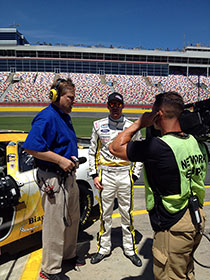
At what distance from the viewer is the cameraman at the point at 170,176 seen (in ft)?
5.43

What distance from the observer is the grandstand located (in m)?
46.7

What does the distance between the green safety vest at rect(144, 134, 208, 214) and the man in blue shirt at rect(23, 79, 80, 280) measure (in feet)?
3.13

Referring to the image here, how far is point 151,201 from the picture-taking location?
1833mm

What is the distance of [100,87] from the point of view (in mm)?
47312

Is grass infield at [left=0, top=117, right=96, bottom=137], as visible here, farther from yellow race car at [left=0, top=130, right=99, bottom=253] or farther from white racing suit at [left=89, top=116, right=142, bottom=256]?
white racing suit at [left=89, top=116, right=142, bottom=256]

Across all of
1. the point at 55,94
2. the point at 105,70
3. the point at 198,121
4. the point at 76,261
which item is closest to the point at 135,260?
the point at 76,261

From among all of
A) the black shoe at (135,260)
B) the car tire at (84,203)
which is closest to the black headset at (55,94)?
the car tire at (84,203)

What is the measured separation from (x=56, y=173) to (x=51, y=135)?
1.23 ft

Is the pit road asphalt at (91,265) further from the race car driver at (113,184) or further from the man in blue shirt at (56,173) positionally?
the man in blue shirt at (56,173)

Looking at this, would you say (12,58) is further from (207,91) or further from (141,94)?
(207,91)

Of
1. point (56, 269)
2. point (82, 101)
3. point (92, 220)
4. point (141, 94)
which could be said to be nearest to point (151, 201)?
point (56, 269)

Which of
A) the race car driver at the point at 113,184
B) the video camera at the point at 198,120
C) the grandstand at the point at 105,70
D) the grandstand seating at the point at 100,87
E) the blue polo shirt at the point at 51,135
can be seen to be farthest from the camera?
the grandstand at the point at 105,70

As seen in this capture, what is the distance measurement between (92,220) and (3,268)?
4.87 feet

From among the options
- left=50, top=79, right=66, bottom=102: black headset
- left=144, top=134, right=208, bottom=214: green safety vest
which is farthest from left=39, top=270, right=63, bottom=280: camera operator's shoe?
left=50, top=79, right=66, bottom=102: black headset
